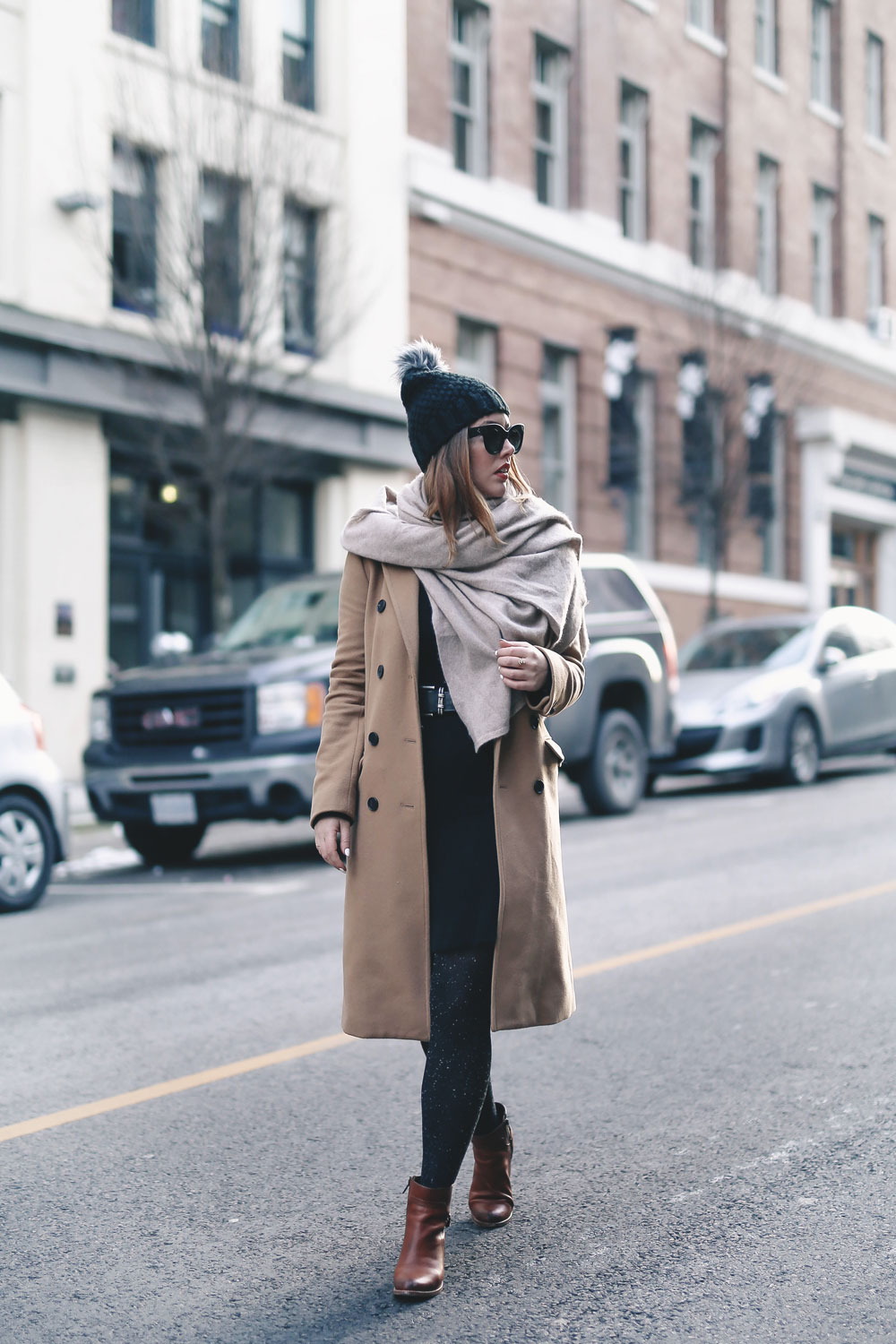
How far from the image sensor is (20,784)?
8719 millimetres

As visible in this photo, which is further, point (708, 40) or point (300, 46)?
point (708, 40)

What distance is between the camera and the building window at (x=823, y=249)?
102 feet

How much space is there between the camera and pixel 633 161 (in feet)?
84.4

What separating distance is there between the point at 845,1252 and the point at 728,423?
22.5m

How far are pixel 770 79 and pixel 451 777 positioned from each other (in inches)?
1119

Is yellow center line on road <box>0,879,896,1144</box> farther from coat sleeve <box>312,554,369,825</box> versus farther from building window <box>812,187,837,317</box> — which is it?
building window <box>812,187,837,317</box>

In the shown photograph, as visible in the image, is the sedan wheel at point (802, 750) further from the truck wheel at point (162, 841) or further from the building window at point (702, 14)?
the building window at point (702, 14)

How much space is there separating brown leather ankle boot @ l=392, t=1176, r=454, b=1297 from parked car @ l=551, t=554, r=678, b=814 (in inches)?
333

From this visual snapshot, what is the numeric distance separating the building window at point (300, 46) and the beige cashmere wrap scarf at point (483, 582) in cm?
1694

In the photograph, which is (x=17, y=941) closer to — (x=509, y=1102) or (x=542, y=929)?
(x=509, y=1102)

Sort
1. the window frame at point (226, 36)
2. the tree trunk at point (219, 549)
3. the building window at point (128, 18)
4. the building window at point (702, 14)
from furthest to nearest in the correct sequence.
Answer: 1. the building window at point (702, 14)
2. the building window at point (128, 18)
3. the window frame at point (226, 36)
4. the tree trunk at point (219, 549)

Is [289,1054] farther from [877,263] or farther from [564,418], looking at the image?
[877,263]

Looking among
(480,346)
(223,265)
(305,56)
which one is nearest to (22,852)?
(223,265)

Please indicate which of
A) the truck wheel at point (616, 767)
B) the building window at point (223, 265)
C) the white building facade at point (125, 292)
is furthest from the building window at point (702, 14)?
the truck wheel at point (616, 767)
